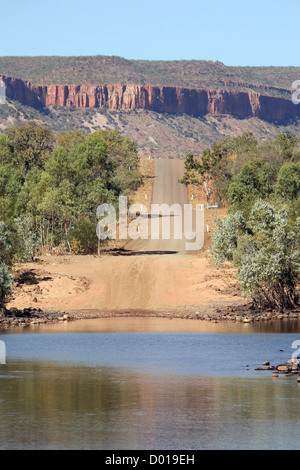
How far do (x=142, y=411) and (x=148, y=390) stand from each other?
3.96 meters

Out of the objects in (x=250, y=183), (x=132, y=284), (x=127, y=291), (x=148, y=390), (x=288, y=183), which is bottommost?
(x=148, y=390)

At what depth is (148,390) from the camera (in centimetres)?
3456

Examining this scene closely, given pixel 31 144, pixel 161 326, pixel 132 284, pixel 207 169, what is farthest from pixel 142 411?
pixel 31 144

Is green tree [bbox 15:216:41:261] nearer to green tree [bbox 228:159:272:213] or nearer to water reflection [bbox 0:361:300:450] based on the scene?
green tree [bbox 228:159:272:213]

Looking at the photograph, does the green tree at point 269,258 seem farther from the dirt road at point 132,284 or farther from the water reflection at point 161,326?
the dirt road at point 132,284

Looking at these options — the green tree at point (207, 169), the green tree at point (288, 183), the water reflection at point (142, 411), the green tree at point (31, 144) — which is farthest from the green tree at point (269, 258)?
the green tree at point (31, 144)

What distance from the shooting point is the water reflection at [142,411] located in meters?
26.4

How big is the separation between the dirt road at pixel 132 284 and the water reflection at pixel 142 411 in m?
27.9

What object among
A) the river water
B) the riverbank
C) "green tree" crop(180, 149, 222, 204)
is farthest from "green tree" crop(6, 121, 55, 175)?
the river water

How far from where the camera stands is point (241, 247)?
61.5 meters

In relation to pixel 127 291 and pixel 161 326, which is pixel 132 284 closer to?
pixel 127 291

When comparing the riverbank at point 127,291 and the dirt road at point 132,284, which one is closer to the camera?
the riverbank at point 127,291

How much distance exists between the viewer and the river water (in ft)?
88.3

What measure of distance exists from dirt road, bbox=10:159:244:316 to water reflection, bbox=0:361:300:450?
27.9 metres
